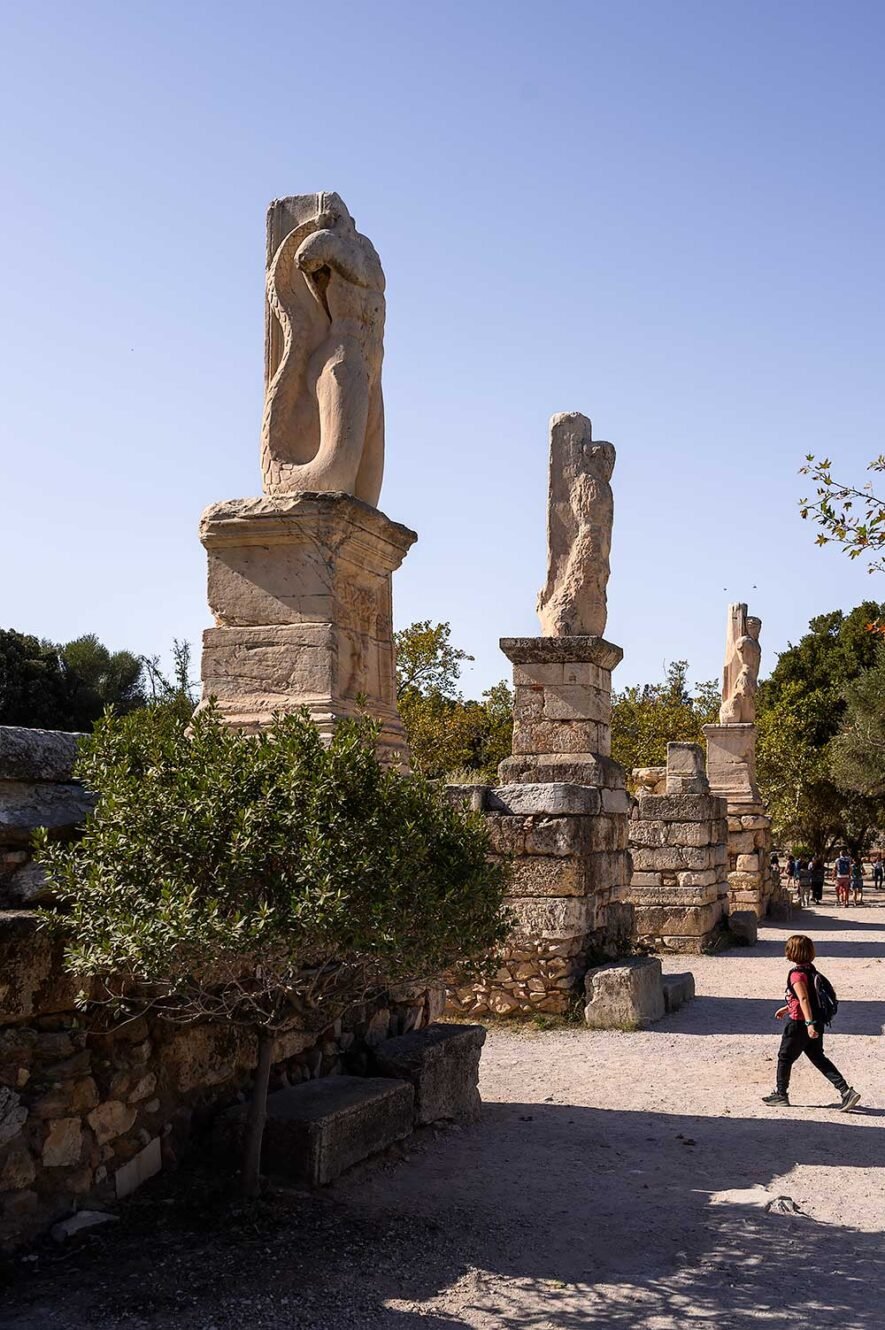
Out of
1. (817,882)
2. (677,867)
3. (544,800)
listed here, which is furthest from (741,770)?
(544,800)

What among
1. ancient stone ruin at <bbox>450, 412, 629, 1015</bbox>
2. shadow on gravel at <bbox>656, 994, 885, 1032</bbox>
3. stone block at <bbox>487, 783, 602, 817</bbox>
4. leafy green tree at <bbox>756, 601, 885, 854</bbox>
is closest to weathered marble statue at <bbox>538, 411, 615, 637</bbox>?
ancient stone ruin at <bbox>450, 412, 629, 1015</bbox>

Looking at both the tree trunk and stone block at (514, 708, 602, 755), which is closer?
the tree trunk

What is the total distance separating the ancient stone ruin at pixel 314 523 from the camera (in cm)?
596

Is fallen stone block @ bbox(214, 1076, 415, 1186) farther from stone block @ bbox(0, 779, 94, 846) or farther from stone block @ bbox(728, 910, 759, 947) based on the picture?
stone block @ bbox(728, 910, 759, 947)

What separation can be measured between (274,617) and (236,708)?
0.48 meters

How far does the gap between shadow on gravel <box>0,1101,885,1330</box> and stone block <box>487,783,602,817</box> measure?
397cm

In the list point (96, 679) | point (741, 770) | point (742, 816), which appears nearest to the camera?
point (742, 816)

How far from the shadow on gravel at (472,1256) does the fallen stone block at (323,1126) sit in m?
0.11

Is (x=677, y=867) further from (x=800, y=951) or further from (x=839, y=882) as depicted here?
(x=839, y=882)

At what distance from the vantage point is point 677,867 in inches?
565

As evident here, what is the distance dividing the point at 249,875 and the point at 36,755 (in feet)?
3.19

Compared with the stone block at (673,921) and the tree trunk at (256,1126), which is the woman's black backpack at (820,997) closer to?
the tree trunk at (256,1126)

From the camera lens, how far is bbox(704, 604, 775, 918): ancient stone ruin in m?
18.5

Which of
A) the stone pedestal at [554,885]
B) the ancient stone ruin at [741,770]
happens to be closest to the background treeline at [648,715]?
the ancient stone ruin at [741,770]
